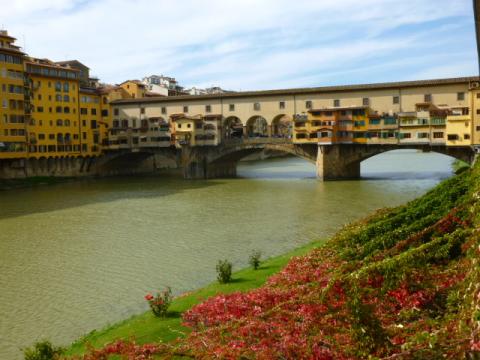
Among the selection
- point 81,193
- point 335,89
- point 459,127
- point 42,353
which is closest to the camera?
point 42,353

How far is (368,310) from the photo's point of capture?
7.80 metres

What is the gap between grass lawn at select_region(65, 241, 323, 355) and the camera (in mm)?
10883

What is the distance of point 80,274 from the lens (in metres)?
19.4

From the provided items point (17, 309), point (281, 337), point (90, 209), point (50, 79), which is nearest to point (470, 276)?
point (281, 337)

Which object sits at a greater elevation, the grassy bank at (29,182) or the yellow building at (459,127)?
the yellow building at (459,127)

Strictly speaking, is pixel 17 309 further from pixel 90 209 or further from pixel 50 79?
pixel 50 79

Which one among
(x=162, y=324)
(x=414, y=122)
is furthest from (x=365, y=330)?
(x=414, y=122)

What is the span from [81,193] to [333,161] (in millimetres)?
25411

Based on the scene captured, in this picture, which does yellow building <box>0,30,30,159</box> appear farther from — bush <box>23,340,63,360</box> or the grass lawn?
bush <box>23,340,63,360</box>

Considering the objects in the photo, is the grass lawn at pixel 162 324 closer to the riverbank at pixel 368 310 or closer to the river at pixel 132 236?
the riverbank at pixel 368 310

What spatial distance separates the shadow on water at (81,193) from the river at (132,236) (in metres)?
0.12

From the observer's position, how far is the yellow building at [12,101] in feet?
179

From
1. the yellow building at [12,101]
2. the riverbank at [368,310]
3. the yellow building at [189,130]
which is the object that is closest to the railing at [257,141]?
the yellow building at [189,130]

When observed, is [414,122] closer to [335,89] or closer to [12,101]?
[335,89]
